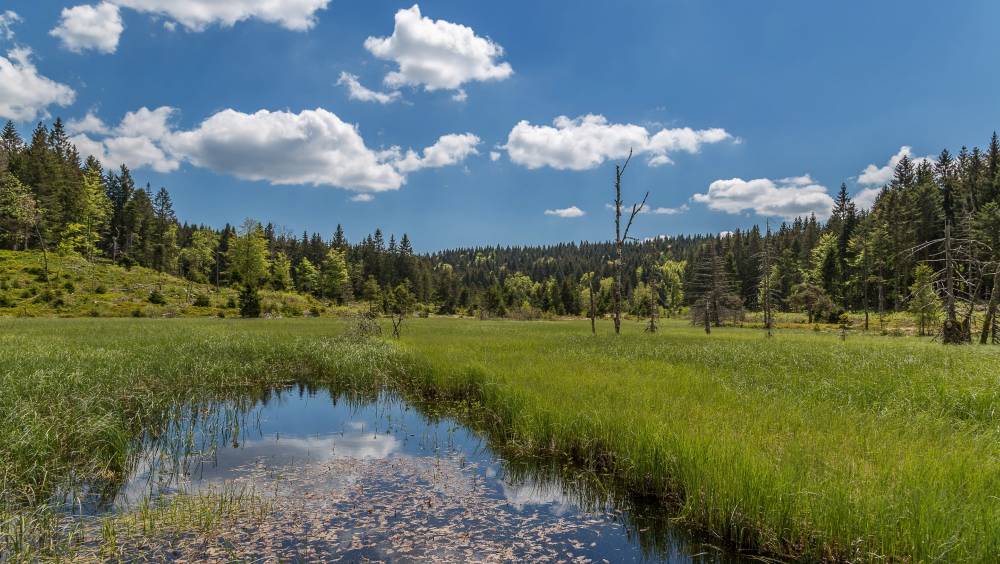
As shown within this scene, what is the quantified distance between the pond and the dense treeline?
115 ft

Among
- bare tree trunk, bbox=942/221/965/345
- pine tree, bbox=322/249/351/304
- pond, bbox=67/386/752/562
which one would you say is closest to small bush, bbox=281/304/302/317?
pine tree, bbox=322/249/351/304

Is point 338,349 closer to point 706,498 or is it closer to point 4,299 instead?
point 706,498

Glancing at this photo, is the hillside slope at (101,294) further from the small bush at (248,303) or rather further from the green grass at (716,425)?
the green grass at (716,425)

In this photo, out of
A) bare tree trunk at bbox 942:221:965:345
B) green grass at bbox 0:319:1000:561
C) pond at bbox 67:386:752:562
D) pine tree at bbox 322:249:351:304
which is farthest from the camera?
pine tree at bbox 322:249:351:304

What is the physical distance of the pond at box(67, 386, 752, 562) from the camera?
19.3ft

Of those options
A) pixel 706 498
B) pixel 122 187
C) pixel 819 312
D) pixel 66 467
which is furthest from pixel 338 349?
pixel 122 187

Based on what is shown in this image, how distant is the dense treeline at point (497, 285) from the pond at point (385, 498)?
35027 millimetres

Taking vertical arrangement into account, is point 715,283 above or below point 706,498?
above

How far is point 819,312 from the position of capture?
233 feet

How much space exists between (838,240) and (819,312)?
24522 mm

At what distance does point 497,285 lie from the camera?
102 m

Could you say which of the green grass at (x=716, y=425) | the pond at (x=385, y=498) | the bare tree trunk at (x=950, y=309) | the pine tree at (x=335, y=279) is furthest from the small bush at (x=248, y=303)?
the bare tree trunk at (x=950, y=309)

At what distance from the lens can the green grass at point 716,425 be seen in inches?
203

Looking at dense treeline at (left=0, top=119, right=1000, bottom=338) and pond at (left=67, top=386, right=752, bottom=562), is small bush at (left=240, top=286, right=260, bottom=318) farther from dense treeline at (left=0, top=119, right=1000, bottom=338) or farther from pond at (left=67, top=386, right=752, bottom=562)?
pond at (left=67, top=386, right=752, bottom=562)
